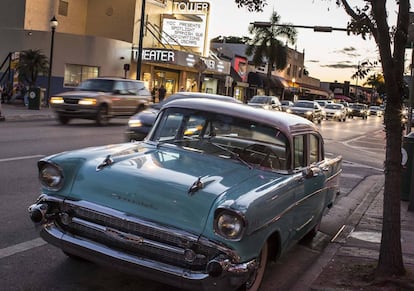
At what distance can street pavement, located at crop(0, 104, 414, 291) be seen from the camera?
16.9ft

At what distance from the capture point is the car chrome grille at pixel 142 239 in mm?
3643

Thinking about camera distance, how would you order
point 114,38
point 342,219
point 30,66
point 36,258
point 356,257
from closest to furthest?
point 36,258 < point 356,257 < point 342,219 < point 30,66 < point 114,38

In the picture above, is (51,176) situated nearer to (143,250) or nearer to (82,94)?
(143,250)

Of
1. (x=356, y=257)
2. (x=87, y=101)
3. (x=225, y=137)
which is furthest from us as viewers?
(x=87, y=101)

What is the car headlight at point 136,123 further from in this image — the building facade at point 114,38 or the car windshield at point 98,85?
the building facade at point 114,38

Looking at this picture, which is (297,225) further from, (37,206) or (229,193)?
(37,206)

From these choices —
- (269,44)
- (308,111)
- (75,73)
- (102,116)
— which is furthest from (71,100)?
(269,44)

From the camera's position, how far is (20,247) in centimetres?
510

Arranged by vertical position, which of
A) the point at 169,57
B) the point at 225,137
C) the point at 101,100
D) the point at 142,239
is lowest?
the point at 142,239

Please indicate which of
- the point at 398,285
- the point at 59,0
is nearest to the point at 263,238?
the point at 398,285

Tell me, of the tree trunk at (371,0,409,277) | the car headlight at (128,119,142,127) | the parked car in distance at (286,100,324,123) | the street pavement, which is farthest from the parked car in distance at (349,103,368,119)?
the tree trunk at (371,0,409,277)

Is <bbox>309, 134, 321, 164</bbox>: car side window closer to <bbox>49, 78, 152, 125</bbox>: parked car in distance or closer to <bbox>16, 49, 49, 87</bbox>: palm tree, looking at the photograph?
<bbox>49, 78, 152, 125</bbox>: parked car in distance

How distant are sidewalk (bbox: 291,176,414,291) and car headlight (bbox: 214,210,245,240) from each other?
1.54 m

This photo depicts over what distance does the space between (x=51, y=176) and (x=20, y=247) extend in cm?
124
